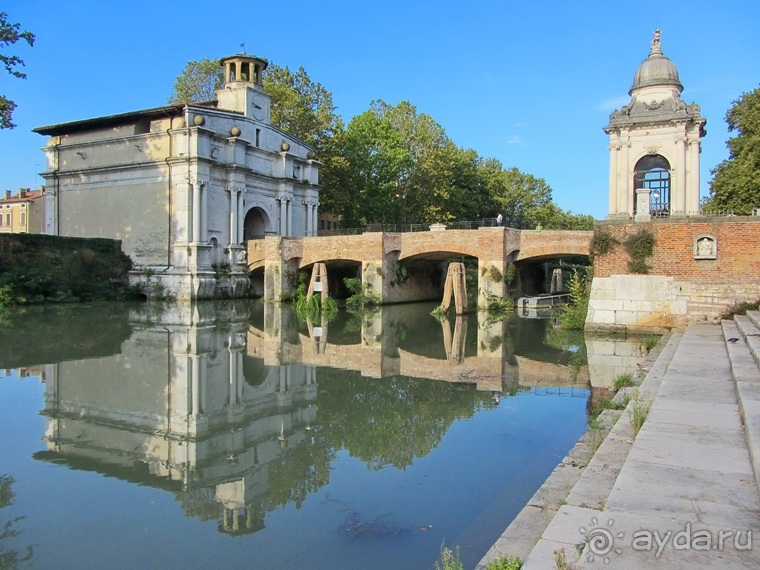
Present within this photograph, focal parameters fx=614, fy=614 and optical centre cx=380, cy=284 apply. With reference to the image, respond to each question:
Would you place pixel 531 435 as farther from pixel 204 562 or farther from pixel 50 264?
pixel 50 264

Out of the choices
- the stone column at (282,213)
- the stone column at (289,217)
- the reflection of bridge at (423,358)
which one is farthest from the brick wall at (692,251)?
the stone column at (289,217)

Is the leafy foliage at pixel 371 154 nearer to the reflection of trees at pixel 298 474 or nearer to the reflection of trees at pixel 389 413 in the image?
the reflection of trees at pixel 389 413

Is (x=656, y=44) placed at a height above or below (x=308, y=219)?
above

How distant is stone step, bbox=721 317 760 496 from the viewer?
204 inches

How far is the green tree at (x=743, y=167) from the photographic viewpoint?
25.8m

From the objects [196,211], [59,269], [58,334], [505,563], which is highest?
[196,211]

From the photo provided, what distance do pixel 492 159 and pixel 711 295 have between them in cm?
4703

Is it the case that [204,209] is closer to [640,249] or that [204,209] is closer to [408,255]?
[408,255]

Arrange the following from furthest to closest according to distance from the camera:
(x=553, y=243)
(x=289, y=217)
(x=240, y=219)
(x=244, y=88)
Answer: (x=289, y=217)
(x=244, y=88)
(x=240, y=219)
(x=553, y=243)

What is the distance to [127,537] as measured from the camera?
507 centimetres

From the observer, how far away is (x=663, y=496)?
437 centimetres

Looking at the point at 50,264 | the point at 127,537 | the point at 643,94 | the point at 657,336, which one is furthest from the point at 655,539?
the point at 50,264
